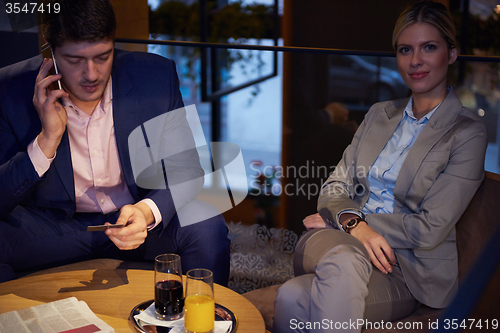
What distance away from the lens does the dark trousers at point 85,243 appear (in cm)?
177

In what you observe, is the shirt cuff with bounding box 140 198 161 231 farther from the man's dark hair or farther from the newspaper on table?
the man's dark hair

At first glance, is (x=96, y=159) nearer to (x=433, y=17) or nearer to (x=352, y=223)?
(x=352, y=223)

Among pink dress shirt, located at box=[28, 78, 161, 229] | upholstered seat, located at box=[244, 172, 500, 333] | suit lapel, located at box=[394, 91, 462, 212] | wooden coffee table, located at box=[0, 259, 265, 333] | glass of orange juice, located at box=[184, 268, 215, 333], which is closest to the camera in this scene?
glass of orange juice, located at box=[184, 268, 215, 333]

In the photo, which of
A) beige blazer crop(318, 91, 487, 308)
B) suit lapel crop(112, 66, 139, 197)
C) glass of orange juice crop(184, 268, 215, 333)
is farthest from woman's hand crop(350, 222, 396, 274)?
suit lapel crop(112, 66, 139, 197)

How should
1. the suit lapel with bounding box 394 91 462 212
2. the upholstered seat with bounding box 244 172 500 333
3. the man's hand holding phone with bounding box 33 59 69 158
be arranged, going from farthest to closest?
the man's hand holding phone with bounding box 33 59 69 158 → the suit lapel with bounding box 394 91 462 212 → the upholstered seat with bounding box 244 172 500 333

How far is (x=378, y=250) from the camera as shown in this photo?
60.7 inches

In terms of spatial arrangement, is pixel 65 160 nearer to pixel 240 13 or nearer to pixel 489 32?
pixel 240 13

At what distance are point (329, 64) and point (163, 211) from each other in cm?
117

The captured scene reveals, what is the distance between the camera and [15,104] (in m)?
1.85

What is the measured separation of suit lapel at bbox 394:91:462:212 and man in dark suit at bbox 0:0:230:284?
69 centimetres

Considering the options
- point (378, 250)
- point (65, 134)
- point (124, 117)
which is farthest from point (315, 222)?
point (65, 134)

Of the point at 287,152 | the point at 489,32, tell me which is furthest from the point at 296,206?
the point at 489,32

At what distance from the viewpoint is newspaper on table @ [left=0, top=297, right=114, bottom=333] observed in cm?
116

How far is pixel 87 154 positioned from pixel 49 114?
25 centimetres
